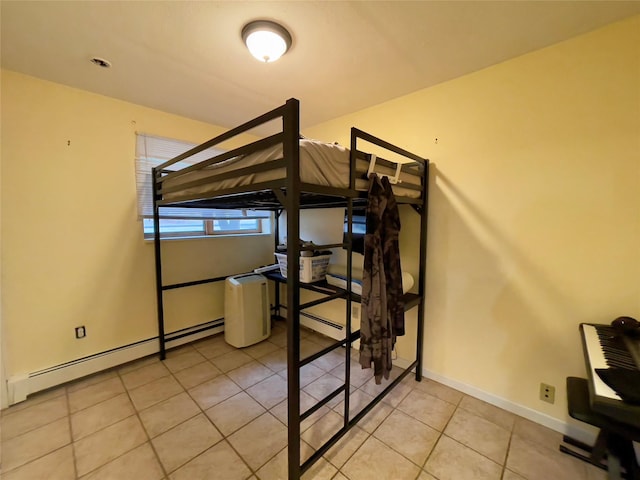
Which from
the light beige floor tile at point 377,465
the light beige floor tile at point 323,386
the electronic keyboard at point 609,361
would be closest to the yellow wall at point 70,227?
the light beige floor tile at point 323,386

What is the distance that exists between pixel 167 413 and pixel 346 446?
3.90 ft

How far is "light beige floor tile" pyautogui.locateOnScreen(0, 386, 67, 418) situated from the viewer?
1.71 metres

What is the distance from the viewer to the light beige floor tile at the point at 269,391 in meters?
1.83

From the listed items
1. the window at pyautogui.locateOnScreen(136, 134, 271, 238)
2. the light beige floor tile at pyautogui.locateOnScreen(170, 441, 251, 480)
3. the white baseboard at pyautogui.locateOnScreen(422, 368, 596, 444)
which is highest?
the window at pyautogui.locateOnScreen(136, 134, 271, 238)

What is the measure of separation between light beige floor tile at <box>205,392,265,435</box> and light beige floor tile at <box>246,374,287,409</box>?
4 cm

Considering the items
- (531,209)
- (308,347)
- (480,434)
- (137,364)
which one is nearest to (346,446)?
(480,434)

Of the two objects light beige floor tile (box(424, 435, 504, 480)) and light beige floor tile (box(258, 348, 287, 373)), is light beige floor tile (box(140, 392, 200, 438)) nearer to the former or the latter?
light beige floor tile (box(258, 348, 287, 373))

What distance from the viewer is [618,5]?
3.98ft

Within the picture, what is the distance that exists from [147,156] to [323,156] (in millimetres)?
1959

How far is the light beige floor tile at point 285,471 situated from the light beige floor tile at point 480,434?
76cm

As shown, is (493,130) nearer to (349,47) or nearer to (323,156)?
(349,47)

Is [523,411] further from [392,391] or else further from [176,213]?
[176,213]

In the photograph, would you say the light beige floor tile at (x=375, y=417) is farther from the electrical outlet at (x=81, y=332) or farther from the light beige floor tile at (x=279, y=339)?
the electrical outlet at (x=81, y=332)

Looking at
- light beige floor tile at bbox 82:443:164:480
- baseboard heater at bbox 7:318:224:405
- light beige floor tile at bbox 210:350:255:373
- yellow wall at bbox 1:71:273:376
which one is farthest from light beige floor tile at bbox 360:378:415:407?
yellow wall at bbox 1:71:273:376
